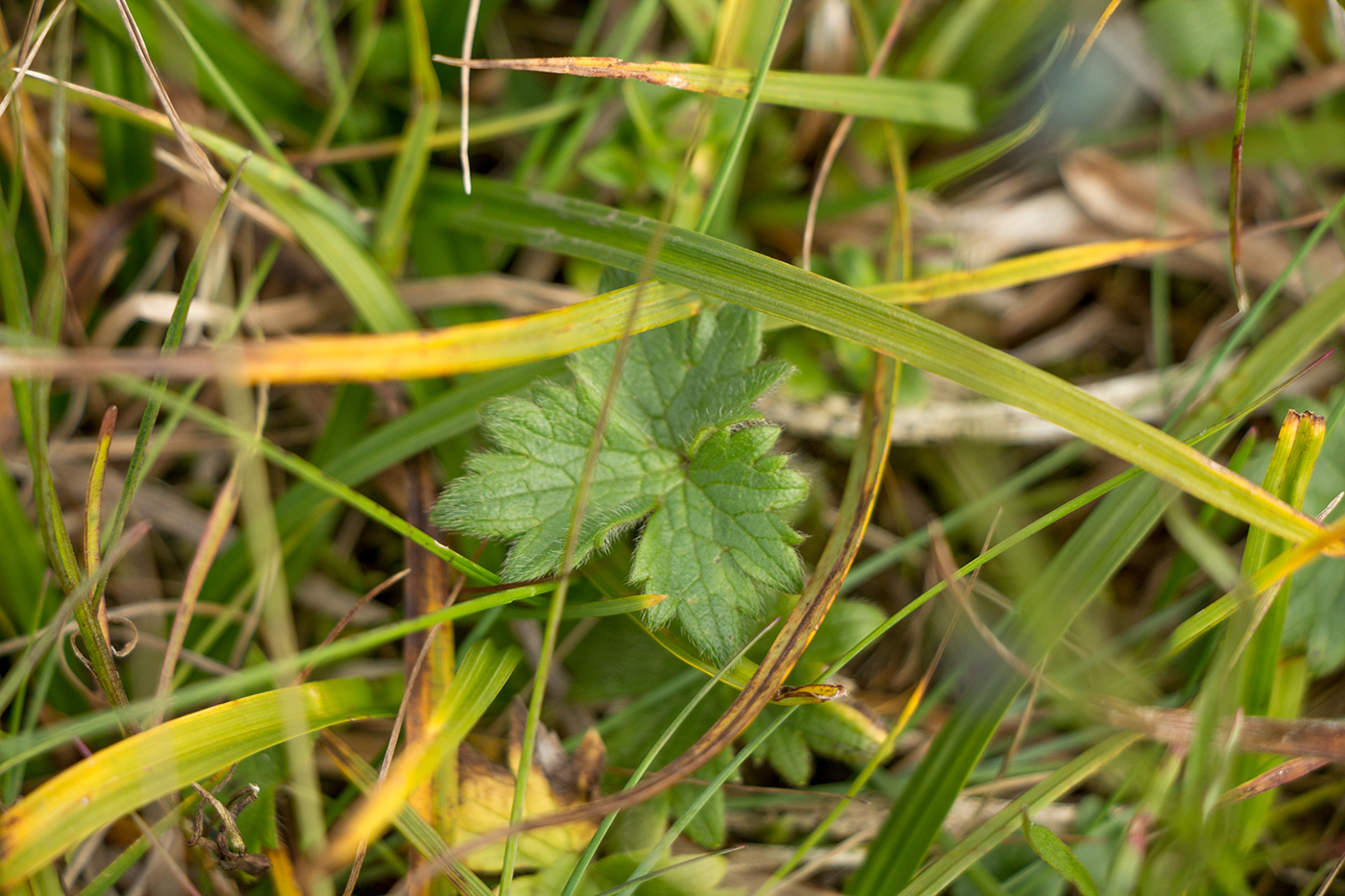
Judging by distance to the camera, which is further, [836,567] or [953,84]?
[953,84]

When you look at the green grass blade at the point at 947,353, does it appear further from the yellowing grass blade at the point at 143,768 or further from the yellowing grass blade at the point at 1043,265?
the yellowing grass blade at the point at 143,768

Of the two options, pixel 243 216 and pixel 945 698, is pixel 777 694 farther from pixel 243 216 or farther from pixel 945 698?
pixel 243 216

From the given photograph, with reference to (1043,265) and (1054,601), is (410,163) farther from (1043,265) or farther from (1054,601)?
(1054,601)

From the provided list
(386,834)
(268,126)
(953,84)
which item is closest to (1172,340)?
(953,84)

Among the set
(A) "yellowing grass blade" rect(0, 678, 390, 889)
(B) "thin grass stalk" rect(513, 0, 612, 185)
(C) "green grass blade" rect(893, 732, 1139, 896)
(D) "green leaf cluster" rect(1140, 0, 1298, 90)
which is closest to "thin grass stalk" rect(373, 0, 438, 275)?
(B) "thin grass stalk" rect(513, 0, 612, 185)

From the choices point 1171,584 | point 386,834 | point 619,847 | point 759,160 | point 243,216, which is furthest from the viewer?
point 759,160

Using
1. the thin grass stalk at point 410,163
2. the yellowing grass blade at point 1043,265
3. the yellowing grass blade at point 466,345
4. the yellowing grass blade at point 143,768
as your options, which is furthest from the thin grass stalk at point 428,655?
the yellowing grass blade at point 1043,265

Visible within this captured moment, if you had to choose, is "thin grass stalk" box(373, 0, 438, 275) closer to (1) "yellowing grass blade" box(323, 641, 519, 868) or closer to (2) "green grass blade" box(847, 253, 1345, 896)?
(1) "yellowing grass blade" box(323, 641, 519, 868)
